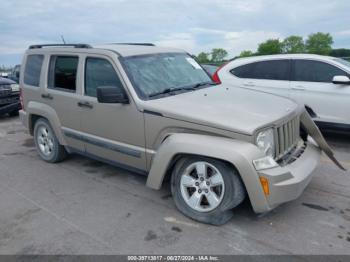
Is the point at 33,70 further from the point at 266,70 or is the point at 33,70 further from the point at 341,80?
the point at 341,80

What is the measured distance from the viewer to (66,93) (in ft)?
15.1

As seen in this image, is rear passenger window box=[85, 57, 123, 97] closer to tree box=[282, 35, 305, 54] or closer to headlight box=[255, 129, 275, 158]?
headlight box=[255, 129, 275, 158]

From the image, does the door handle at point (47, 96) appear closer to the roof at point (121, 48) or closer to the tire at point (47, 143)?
the tire at point (47, 143)

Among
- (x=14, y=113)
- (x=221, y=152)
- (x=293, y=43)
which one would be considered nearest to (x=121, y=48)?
(x=221, y=152)

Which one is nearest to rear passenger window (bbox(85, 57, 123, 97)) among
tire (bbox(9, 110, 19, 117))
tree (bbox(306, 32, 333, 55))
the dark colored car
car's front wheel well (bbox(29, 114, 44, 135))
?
car's front wheel well (bbox(29, 114, 44, 135))

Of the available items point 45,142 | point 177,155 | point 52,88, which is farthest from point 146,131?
point 45,142

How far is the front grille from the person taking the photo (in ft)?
10.8

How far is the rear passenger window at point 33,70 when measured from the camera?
5.19 m

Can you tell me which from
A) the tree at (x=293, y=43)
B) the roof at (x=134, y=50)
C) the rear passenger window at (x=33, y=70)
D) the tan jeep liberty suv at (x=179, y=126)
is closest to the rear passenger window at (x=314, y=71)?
the tan jeep liberty suv at (x=179, y=126)

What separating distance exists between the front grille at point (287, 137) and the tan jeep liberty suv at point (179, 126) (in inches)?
0.4

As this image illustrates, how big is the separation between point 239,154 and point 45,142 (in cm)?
380

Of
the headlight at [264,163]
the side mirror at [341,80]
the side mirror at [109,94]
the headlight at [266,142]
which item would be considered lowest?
the headlight at [264,163]

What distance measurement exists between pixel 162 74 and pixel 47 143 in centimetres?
257

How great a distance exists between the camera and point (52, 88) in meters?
4.90
